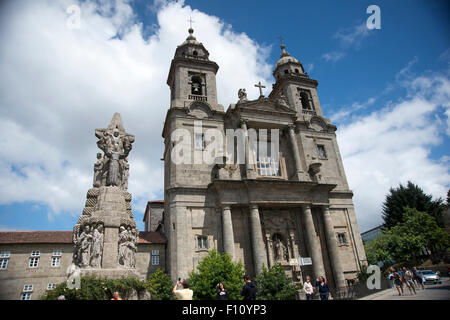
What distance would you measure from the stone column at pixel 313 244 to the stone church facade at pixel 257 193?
7 centimetres

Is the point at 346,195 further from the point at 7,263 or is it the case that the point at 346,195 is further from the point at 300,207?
the point at 7,263

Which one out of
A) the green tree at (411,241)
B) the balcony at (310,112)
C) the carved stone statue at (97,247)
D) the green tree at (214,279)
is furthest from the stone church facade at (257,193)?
the green tree at (411,241)

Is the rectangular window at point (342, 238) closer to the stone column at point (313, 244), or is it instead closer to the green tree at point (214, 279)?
the stone column at point (313, 244)

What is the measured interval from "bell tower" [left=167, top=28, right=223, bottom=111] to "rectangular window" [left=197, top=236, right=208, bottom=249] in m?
11.5

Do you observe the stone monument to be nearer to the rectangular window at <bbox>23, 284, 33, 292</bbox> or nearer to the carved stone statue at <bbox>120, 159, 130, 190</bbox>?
the carved stone statue at <bbox>120, 159, 130, 190</bbox>

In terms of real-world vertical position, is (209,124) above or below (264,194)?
above

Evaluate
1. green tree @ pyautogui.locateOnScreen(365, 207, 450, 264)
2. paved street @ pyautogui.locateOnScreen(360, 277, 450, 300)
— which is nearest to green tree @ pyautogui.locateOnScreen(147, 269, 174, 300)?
paved street @ pyautogui.locateOnScreen(360, 277, 450, 300)

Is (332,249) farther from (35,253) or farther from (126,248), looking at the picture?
(35,253)

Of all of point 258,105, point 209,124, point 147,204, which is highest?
point 258,105

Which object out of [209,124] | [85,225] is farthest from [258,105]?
[85,225]

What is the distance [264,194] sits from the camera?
2156 cm

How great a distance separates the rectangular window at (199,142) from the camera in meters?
23.5

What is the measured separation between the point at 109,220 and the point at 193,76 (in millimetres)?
20752

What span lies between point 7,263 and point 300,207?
21889mm
